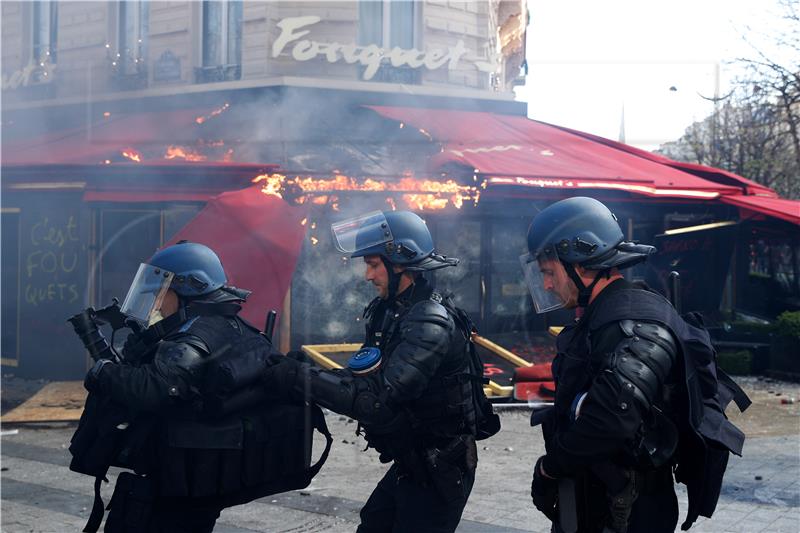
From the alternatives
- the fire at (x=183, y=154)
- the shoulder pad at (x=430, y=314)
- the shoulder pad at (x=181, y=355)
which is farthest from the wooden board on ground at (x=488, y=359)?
the shoulder pad at (x=181, y=355)

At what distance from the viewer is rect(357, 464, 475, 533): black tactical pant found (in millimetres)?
3682

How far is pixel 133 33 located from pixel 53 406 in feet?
19.4

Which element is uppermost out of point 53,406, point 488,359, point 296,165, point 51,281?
point 296,165

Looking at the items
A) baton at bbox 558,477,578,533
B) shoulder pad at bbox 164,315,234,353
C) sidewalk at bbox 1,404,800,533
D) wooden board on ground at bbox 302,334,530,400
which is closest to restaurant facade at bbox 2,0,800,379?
wooden board on ground at bbox 302,334,530,400

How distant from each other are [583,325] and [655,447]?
1.45 feet

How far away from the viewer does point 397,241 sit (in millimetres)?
4062

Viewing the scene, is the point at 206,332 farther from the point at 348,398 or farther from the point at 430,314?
the point at 430,314

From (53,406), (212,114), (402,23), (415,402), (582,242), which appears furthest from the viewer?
(402,23)

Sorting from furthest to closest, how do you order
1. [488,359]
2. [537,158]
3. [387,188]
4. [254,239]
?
[537,158] < [488,359] < [387,188] < [254,239]

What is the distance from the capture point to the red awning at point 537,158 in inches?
448

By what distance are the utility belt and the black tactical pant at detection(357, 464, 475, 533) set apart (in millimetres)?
16

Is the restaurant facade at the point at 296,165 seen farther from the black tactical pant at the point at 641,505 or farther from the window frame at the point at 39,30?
the black tactical pant at the point at 641,505

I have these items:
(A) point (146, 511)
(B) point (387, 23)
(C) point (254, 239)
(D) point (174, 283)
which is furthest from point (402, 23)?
(A) point (146, 511)

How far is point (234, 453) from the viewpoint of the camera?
3.57 m
